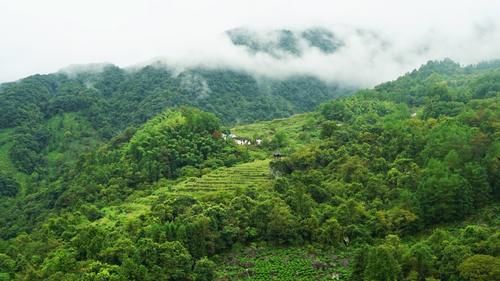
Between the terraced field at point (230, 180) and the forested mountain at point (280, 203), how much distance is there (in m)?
0.27

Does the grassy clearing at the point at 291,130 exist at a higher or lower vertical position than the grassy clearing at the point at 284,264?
higher

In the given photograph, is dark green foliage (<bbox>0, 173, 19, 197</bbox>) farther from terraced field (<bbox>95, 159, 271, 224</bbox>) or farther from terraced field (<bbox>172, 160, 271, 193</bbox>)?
terraced field (<bbox>172, 160, 271, 193</bbox>)

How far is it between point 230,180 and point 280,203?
54.8 feet

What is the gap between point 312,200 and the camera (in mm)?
62000

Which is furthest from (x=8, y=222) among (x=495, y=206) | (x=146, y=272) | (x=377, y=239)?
(x=495, y=206)

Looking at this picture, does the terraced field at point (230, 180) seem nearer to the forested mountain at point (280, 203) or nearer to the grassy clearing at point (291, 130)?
the forested mountain at point (280, 203)

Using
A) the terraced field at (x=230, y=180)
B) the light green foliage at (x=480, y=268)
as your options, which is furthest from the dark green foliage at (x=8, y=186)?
the light green foliage at (x=480, y=268)

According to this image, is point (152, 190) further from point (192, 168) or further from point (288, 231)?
point (288, 231)

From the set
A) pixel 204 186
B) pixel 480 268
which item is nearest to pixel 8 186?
pixel 204 186

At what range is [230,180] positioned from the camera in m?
75.9

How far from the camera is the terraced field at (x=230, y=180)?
72.8 metres

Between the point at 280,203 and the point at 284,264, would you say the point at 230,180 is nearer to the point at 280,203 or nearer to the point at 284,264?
the point at 280,203

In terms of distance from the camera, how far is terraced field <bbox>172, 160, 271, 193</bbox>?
72750 mm

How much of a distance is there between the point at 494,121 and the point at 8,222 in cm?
7265
